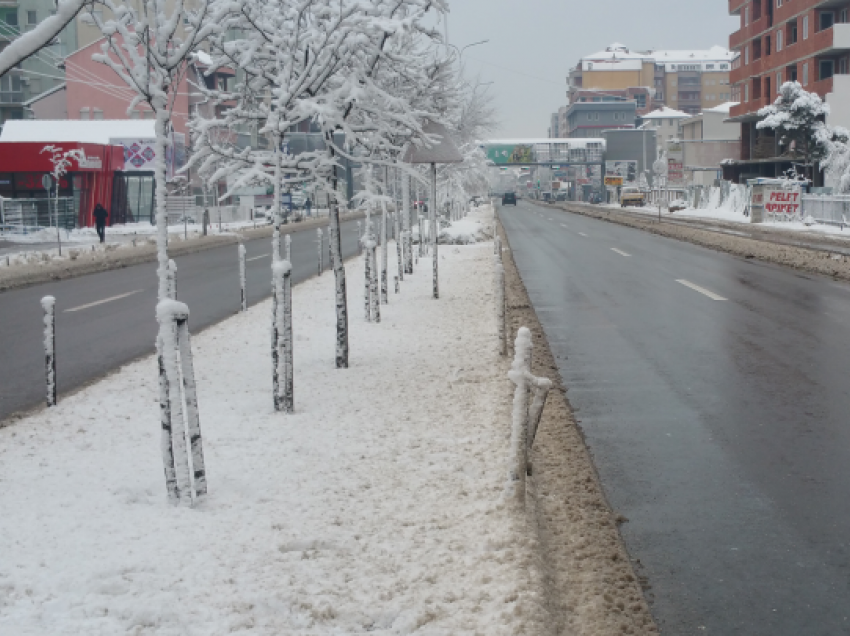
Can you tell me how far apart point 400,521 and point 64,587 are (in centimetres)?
194

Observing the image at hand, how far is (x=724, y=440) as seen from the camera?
26.2 feet

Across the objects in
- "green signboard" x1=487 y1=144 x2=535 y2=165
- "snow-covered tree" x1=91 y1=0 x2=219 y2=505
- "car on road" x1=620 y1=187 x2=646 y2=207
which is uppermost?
"green signboard" x1=487 y1=144 x2=535 y2=165

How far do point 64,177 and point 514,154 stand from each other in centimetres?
7835

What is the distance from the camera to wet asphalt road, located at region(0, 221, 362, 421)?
11.7m

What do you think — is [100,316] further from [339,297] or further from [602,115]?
[602,115]

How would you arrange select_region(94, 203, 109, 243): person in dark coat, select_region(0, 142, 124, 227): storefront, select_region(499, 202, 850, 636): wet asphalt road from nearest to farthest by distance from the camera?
select_region(499, 202, 850, 636): wet asphalt road < select_region(94, 203, 109, 243): person in dark coat < select_region(0, 142, 124, 227): storefront

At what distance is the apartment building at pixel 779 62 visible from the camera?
2406 inches

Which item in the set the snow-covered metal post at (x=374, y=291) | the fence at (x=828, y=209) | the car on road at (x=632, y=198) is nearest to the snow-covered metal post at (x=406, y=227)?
the snow-covered metal post at (x=374, y=291)

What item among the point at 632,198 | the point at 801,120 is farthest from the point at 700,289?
the point at 632,198

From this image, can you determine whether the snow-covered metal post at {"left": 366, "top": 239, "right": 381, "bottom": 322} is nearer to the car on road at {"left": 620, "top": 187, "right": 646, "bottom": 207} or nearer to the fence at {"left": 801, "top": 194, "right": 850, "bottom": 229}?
the fence at {"left": 801, "top": 194, "right": 850, "bottom": 229}

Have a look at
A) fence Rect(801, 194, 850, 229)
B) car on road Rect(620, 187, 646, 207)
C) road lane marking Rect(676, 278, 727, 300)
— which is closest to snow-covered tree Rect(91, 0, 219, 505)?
road lane marking Rect(676, 278, 727, 300)

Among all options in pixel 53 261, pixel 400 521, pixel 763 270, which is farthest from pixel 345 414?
pixel 53 261

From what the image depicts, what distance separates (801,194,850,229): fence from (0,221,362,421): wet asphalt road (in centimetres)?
2397

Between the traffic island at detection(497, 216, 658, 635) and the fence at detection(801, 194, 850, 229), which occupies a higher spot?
the fence at detection(801, 194, 850, 229)
